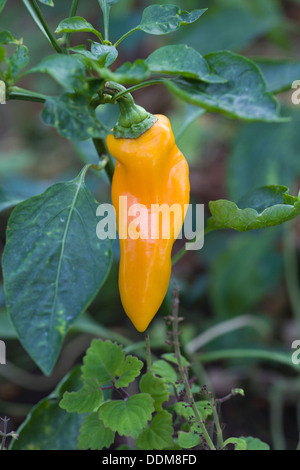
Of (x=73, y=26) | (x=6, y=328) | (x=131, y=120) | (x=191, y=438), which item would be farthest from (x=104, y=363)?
(x=6, y=328)

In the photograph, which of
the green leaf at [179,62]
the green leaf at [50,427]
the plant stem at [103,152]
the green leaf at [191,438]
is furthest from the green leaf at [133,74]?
the green leaf at [50,427]

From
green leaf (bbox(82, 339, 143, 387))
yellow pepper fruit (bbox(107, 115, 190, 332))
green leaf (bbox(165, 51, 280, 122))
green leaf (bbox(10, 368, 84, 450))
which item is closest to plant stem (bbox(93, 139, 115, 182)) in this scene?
yellow pepper fruit (bbox(107, 115, 190, 332))

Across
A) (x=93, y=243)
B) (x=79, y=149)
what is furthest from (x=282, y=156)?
(x=93, y=243)

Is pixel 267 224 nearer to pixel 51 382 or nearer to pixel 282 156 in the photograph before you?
pixel 282 156

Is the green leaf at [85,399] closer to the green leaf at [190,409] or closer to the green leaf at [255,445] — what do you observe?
the green leaf at [190,409]

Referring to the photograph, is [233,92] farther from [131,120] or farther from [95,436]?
[95,436]
